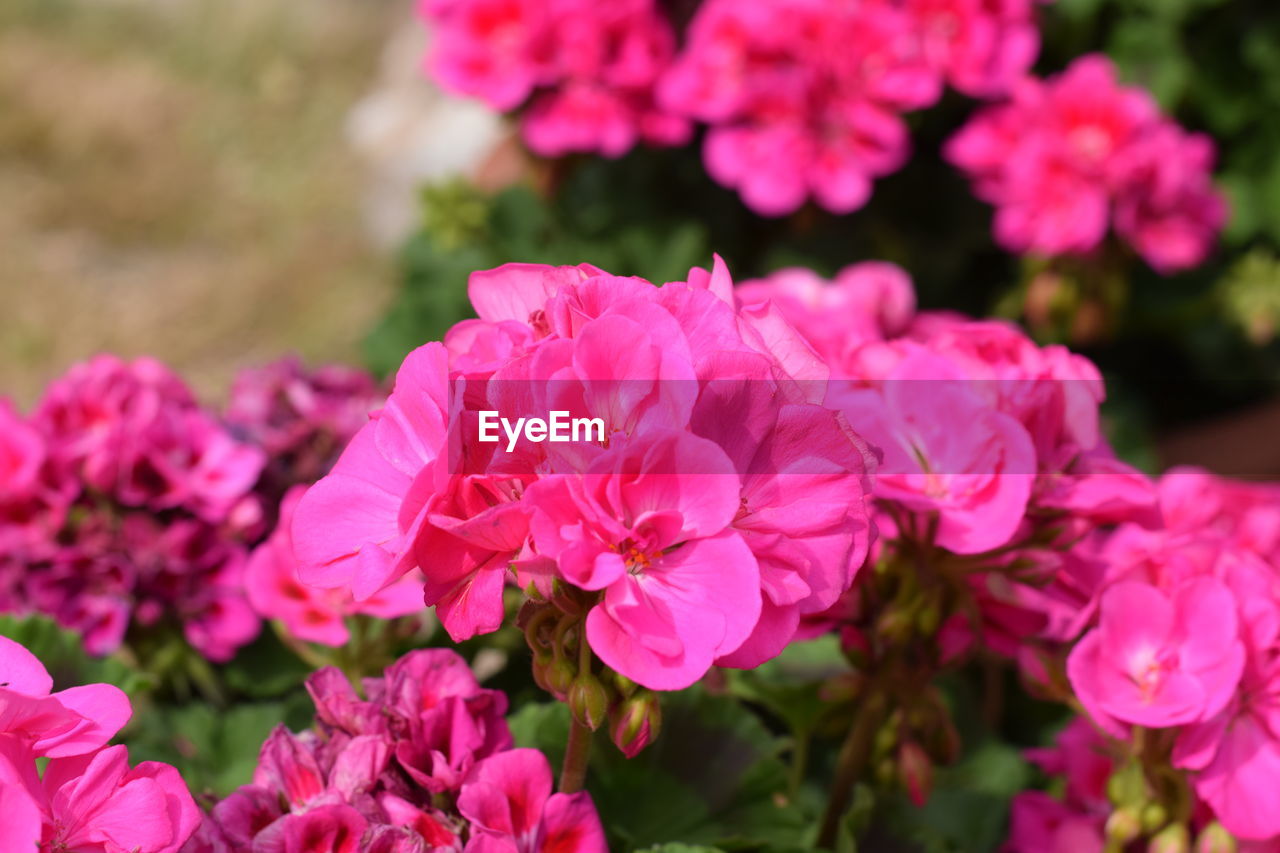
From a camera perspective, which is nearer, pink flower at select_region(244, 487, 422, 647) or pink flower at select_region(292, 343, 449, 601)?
pink flower at select_region(292, 343, 449, 601)

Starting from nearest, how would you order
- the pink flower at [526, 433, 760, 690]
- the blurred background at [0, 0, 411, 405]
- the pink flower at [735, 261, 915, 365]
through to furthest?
the pink flower at [526, 433, 760, 690] → the pink flower at [735, 261, 915, 365] → the blurred background at [0, 0, 411, 405]

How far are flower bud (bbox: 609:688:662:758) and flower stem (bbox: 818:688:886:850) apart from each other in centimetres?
34

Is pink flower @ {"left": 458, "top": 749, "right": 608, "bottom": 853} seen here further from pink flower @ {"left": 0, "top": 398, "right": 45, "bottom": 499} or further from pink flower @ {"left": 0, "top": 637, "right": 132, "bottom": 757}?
pink flower @ {"left": 0, "top": 398, "right": 45, "bottom": 499}

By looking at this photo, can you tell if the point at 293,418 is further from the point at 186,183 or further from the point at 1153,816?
the point at 186,183

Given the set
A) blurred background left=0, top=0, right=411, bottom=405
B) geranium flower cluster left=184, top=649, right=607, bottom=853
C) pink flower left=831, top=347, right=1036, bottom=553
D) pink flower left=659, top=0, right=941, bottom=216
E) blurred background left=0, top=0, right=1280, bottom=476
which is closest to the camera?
geranium flower cluster left=184, top=649, right=607, bottom=853

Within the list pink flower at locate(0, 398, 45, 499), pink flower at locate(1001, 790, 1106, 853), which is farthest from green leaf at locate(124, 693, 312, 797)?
pink flower at locate(1001, 790, 1106, 853)

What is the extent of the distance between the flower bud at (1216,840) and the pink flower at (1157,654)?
11cm

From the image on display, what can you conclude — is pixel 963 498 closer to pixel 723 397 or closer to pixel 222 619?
pixel 723 397

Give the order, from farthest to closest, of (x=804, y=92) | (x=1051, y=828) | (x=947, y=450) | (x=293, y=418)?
(x=804, y=92) < (x=293, y=418) < (x=1051, y=828) < (x=947, y=450)

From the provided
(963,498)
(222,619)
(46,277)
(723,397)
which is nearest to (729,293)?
(723,397)

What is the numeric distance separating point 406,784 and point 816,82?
4.44ft

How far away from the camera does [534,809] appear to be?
0.70 meters

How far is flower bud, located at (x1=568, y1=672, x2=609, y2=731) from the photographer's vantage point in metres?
0.62

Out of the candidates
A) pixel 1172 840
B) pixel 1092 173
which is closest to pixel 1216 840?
pixel 1172 840
